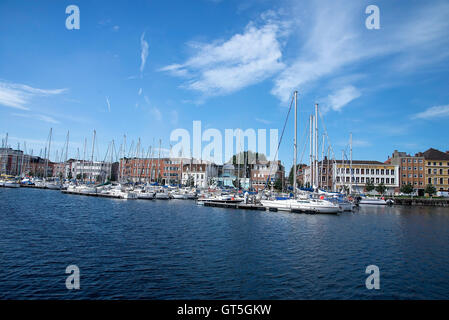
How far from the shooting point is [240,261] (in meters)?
19.6

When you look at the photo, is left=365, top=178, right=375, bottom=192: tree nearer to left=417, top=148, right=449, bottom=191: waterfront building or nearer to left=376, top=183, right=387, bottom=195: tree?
left=376, top=183, right=387, bottom=195: tree

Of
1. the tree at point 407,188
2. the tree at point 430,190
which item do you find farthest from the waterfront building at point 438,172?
the tree at point 407,188

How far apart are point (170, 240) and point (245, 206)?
1342 inches

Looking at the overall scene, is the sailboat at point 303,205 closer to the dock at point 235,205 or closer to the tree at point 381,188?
the dock at point 235,205

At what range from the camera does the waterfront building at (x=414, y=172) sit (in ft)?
358

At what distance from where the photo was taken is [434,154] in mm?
110812

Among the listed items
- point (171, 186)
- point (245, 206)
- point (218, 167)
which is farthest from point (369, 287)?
point (218, 167)

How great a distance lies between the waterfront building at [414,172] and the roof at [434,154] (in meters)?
2.26

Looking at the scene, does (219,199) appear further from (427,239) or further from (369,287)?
(369,287)

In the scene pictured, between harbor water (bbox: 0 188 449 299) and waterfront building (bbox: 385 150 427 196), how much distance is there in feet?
291

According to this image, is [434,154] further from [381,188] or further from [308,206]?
[308,206]

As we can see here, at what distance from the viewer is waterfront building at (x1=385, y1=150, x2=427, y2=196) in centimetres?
10919

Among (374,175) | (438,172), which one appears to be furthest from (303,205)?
(438,172)

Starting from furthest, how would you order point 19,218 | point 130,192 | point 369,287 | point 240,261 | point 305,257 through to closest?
point 130,192, point 19,218, point 305,257, point 240,261, point 369,287
